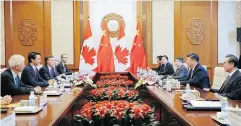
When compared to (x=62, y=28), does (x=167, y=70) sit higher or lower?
lower

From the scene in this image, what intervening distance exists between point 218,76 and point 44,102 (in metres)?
3.15

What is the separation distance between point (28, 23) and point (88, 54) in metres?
1.72

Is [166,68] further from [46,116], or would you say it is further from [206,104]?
[46,116]

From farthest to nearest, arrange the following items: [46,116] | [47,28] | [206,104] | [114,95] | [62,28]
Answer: [62,28] → [47,28] → [114,95] → [206,104] → [46,116]

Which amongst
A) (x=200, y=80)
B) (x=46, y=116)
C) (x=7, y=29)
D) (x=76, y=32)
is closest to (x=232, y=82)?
(x=200, y=80)

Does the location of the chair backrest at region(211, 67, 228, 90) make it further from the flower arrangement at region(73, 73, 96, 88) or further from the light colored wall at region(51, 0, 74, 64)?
the light colored wall at region(51, 0, 74, 64)

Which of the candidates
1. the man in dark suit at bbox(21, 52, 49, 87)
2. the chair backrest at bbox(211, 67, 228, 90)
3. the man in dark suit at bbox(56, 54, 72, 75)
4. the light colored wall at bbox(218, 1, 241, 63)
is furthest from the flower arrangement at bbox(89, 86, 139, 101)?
the light colored wall at bbox(218, 1, 241, 63)

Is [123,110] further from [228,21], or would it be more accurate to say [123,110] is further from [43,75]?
[228,21]

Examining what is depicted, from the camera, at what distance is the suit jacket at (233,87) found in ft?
11.2

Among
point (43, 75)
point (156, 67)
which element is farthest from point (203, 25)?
point (43, 75)

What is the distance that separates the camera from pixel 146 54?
873cm

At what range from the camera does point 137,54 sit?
28.3 feet

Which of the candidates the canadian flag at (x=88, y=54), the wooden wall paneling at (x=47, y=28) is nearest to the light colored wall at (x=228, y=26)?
the canadian flag at (x=88, y=54)

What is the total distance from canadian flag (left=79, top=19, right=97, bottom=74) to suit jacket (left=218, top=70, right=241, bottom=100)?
5.02 m
